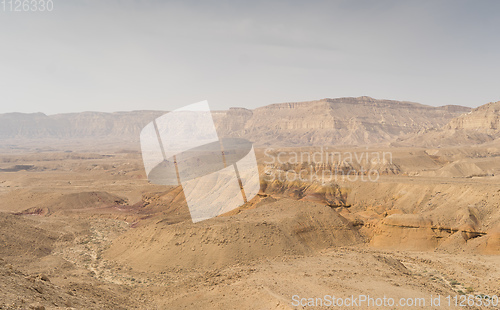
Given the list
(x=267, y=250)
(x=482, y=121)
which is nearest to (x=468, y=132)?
(x=482, y=121)

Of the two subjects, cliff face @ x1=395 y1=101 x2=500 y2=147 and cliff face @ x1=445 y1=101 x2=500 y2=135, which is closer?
cliff face @ x1=395 y1=101 x2=500 y2=147

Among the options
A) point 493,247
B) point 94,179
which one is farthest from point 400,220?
point 94,179

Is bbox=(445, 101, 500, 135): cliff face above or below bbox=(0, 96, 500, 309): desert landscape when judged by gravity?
above

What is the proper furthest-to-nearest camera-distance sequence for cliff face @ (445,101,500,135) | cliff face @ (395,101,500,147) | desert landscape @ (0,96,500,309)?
cliff face @ (445,101,500,135) → cliff face @ (395,101,500,147) → desert landscape @ (0,96,500,309)

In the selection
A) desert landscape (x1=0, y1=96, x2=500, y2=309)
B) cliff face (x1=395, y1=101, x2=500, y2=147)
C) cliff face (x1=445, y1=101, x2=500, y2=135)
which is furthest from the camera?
cliff face (x1=445, y1=101, x2=500, y2=135)

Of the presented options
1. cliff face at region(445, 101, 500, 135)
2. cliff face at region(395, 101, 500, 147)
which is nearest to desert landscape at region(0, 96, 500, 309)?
cliff face at region(395, 101, 500, 147)

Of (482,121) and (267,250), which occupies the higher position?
(482,121)

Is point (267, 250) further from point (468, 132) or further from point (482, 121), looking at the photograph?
point (482, 121)

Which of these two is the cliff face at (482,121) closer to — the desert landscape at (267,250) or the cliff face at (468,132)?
the cliff face at (468,132)

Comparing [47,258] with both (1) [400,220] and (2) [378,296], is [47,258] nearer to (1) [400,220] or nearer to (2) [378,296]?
(2) [378,296]

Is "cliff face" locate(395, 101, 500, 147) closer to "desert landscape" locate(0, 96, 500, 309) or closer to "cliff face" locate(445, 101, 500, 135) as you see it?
"cliff face" locate(445, 101, 500, 135)

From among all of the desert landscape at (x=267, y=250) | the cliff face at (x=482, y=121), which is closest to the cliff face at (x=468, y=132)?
the cliff face at (x=482, y=121)
